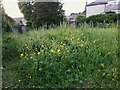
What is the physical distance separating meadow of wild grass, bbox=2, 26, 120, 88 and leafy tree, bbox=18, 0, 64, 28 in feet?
27.1

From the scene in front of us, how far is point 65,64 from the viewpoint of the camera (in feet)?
13.0

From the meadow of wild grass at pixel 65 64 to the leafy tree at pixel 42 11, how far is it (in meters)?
8.26

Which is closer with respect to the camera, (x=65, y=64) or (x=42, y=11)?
(x=65, y=64)

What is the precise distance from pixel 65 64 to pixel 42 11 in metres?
10.3

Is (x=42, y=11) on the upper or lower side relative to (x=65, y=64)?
upper

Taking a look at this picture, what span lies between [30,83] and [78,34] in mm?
2385

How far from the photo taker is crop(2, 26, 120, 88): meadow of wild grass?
3.59 m

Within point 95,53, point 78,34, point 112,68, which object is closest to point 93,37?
point 78,34

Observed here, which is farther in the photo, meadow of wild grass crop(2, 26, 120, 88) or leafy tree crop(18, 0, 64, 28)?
leafy tree crop(18, 0, 64, 28)

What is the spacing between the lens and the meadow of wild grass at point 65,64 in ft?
11.8

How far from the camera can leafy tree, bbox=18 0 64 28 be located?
13500mm

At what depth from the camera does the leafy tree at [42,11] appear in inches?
531

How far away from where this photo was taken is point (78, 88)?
3.45 m

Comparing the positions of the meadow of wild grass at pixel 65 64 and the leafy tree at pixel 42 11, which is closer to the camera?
the meadow of wild grass at pixel 65 64
